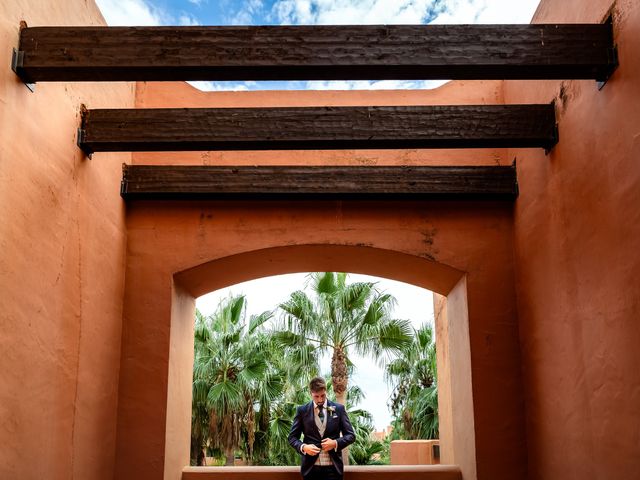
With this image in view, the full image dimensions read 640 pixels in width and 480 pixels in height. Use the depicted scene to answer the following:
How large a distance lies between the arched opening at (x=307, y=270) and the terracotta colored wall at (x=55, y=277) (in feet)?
1.82

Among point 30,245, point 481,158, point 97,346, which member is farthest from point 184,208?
point 481,158

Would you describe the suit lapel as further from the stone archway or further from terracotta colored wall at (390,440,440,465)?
terracotta colored wall at (390,440,440,465)

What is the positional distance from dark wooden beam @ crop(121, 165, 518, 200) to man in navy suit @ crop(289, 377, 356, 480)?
1.55m

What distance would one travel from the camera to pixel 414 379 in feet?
58.4

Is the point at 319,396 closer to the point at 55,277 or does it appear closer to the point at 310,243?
the point at 310,243

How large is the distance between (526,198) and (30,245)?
3.58 m

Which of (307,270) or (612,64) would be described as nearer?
(612,64)

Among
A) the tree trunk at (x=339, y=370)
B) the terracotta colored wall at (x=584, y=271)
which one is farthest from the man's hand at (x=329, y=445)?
the tree trunk at (x=339, y=370)

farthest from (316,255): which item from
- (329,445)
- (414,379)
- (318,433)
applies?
(414,379)

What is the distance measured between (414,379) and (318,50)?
1462cm

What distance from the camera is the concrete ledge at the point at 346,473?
581 centimetres

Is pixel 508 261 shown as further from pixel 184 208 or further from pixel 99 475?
pixel 99 475

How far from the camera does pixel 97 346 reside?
5168 millimetres

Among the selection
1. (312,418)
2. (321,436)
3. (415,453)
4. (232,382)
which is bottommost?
(415,453)
